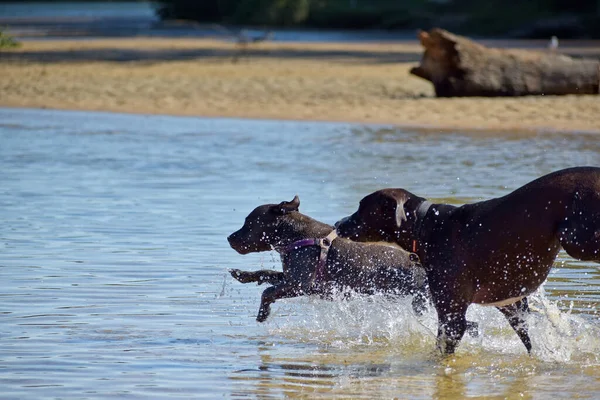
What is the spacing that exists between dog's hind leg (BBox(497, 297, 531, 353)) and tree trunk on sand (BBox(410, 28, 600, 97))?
13705 mm

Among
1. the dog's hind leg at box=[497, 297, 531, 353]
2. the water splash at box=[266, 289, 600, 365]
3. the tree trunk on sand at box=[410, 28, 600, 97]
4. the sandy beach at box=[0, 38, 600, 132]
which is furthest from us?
the tree trunk on sand at box=[410, 28, 600, 97]

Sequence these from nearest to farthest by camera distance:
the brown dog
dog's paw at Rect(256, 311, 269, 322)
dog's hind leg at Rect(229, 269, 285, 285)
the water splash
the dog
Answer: the brown dog
the water splash
the dog
dog's paw at Rect(256, 311, 269, 322)
dog's hind leg at Rect(229, 269, 285, 285)

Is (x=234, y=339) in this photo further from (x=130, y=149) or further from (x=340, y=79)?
(x=340, y=79)

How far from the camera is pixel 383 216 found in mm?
7008

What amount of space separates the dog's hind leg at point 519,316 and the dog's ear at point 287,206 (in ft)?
5.46

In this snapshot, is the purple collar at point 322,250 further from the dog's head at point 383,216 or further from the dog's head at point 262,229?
the dog's head at point 383,216

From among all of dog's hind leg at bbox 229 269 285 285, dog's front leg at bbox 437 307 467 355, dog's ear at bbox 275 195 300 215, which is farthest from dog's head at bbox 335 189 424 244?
dog's hind leg at bbox 229 269 285 285

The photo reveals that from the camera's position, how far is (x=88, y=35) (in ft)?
147

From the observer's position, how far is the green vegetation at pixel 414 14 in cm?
4484

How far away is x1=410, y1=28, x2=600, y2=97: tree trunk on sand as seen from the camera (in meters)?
20.8

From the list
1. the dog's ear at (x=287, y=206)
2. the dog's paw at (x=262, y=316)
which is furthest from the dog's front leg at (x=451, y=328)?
the dog's ear at (x=287, y=206)

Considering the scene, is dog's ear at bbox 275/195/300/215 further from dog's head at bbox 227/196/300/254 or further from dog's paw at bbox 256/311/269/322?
dog's paw at bbox 256/311/269/322

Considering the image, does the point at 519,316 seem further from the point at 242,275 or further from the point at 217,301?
the point at 217,301

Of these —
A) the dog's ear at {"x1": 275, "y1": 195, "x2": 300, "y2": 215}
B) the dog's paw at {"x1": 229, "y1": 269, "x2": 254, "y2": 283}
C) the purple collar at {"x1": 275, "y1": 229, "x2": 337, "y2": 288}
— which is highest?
the dog's ear at {"x1": 275, "y1": 195, "x2": 300, "y2": 215}
